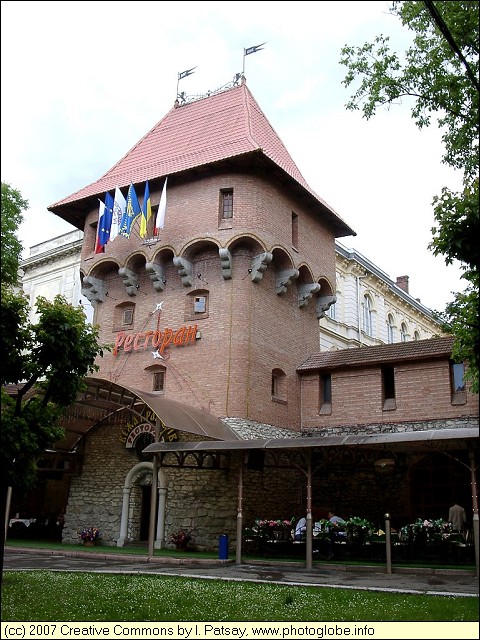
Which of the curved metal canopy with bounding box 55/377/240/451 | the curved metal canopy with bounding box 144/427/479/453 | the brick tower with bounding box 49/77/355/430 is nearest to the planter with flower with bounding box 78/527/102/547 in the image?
the curved metal canopy with bounding box 55/377/240/451

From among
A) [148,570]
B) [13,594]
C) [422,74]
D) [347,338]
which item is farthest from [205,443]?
[347,338]

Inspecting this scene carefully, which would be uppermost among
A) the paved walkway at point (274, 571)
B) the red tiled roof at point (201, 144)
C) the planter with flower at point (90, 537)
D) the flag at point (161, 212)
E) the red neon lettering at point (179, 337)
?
the red tiled roof at point (201, 144)

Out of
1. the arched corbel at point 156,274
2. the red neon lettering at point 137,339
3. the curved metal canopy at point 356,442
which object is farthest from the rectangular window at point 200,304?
the curved metal canopy at point 356,442

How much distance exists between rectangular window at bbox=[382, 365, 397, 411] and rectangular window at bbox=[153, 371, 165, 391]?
8.14 meters

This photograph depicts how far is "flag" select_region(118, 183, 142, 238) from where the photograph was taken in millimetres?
24267

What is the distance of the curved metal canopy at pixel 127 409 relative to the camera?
1934 cm

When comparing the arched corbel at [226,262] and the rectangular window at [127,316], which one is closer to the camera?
the arched corbel at [226,262]

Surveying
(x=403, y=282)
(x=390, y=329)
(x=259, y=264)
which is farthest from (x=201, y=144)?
(x=403, y=282)

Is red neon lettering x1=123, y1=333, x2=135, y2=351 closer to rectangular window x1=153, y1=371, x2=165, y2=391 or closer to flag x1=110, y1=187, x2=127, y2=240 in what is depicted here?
rectangular window x1=153, y1=371, x2=165, y2=391

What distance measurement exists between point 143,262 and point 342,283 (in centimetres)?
1552

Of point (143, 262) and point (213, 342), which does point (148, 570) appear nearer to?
point (213, 342)

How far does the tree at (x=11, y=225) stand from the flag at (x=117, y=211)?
468 centimetres

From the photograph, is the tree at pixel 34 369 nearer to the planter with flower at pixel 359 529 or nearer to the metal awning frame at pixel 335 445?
the metal awning frame at pixel 335 445

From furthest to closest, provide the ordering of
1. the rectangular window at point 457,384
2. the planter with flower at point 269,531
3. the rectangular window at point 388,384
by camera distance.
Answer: the rectangular window at point 388,384, the rectangular window at point 457,384, the planter with flower at point 269,531
